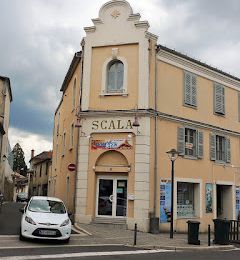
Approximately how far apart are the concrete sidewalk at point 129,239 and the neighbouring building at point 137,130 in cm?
114

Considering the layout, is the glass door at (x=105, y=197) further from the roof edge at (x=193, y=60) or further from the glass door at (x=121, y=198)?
the roof edge at (x=193, y=60)

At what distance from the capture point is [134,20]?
2147 cm

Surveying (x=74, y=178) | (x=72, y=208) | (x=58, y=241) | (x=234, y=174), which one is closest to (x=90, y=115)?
(x=74, y=178)

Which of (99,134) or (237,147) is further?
(237,147)

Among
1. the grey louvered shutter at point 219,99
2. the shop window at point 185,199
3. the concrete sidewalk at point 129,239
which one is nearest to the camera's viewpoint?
the concrete sidewalk at point 129,239

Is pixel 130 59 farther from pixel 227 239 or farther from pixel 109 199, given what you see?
pixel 227 239

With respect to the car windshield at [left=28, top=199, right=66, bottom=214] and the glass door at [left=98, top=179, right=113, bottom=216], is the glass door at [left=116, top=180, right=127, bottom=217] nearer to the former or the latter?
the glass door at [left=98, top=179, right=113, bottom=216]

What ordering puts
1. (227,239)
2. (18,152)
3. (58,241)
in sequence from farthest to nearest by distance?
1. (18,152)
2. (227,239)
3. (58,241)

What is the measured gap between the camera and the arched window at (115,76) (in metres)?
21.5

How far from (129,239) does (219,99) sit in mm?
12010

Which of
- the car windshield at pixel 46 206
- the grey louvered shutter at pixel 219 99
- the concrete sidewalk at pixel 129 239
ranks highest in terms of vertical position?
the grey louvered shutter at pixel 219 99

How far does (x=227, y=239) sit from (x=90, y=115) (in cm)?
897

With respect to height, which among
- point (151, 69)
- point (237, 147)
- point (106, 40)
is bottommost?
point (237, 147)

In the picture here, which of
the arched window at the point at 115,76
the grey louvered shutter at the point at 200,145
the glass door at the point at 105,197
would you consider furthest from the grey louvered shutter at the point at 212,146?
the glass door at the point at 105,197
